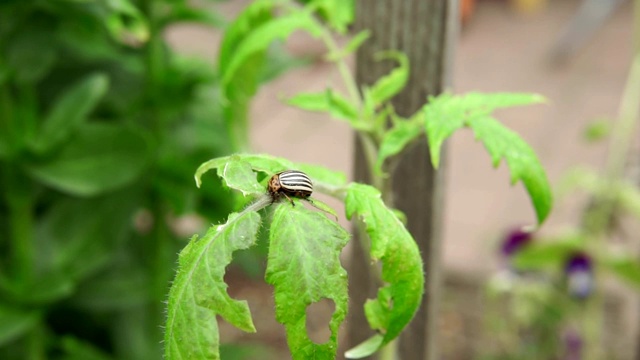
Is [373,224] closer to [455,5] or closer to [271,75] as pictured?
[455,5]

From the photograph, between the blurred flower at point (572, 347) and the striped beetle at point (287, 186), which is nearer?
the striped beetle at point (287, 186)

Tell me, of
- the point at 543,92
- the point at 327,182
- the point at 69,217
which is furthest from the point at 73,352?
the point at 543,92

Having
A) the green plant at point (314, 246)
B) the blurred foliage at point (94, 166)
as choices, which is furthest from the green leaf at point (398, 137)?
the blurred foliage at point (94, 166)

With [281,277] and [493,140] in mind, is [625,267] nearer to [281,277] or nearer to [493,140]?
[493,140]

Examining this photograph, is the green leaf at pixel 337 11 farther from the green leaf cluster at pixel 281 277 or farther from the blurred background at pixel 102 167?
the green leaf cluster at pixel 281 277

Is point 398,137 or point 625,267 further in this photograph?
point 625,267

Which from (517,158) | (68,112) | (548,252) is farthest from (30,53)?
(548,252)

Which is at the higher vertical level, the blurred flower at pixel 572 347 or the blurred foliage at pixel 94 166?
the blurred foliage at pixel 94 166

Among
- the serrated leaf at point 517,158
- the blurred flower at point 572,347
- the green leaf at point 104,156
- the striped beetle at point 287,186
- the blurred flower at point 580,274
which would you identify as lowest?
the blurred flower at point 572,347
